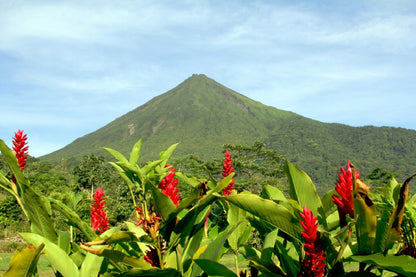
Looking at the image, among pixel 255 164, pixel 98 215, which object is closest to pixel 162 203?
pixel 98 215

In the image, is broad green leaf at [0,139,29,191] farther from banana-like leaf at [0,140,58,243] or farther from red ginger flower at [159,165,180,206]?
red ginger flower at [159,165,180,206]

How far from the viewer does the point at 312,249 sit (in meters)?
1.04

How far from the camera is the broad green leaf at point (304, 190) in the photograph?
1263mm

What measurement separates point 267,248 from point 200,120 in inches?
7095

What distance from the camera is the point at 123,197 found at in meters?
26.0

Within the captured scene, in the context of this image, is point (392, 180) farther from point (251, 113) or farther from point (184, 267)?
point (251, 113)

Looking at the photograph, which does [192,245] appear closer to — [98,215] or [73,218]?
[73,218]

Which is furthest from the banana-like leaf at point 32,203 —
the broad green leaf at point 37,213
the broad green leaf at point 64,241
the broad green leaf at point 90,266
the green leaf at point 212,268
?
the green leaf at point 212,268

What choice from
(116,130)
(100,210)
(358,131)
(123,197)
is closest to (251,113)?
(358,131)

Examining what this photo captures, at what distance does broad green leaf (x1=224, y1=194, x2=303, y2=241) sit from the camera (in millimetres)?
1067

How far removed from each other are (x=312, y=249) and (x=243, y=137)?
6337 inches

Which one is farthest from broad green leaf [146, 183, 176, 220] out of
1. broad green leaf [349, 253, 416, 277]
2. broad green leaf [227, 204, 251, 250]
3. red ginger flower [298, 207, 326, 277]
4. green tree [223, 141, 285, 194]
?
green tree [223, 141, 285, 194]

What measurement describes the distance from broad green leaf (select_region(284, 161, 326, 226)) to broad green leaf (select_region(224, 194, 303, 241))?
174 millimetres

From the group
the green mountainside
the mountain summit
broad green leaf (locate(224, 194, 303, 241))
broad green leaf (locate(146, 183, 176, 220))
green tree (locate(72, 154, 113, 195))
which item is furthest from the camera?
the mountain summit
